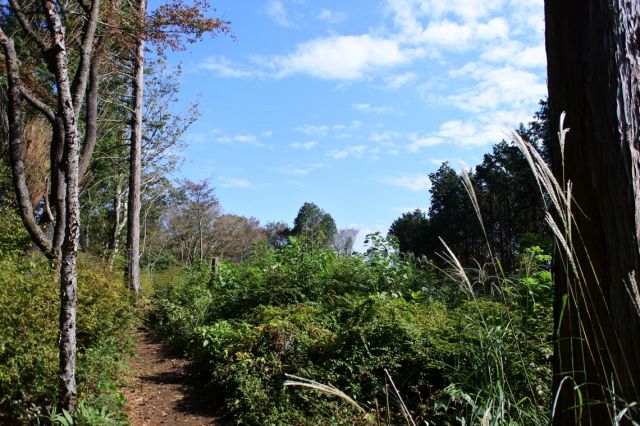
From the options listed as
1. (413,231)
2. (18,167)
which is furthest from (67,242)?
(413,231)

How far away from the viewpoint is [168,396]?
6262mm

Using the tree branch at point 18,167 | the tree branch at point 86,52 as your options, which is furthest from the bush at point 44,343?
the tree branch at point 86,52

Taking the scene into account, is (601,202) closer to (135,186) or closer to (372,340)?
(372,340)

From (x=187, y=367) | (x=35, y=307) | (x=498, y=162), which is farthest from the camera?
(x=498, y=162)

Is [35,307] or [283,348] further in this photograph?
[283,348]

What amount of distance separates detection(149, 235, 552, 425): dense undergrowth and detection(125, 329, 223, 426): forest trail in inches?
10.1

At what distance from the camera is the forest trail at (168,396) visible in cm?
545

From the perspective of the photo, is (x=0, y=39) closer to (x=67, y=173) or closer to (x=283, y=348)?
(x=67, y=173)

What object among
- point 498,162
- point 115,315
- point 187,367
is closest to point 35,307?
point 115,315

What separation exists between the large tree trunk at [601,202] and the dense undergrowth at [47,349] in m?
3.83

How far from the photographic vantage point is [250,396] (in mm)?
5164

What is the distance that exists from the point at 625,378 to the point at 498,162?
34975 millimetres

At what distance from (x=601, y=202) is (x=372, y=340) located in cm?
401

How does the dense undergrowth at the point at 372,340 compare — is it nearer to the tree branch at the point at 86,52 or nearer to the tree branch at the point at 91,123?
the tree branch at the point at 91,123
